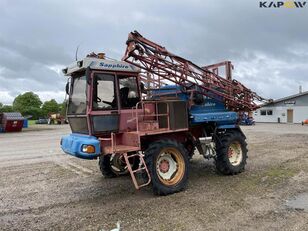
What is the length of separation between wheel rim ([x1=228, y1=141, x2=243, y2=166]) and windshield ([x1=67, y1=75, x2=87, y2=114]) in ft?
14.7

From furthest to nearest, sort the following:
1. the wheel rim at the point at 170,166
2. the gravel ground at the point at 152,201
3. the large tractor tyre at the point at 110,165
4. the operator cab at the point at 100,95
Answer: the large tractor tyre at the point at 110,165, the wheel rim at the point at 170,166, the operator cab at the point at 100,95, the gravel ground at the point at 152,201

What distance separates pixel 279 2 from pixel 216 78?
5729 mm

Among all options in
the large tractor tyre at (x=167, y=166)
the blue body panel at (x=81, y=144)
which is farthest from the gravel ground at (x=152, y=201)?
the blue body panel at (x=81, y=144)

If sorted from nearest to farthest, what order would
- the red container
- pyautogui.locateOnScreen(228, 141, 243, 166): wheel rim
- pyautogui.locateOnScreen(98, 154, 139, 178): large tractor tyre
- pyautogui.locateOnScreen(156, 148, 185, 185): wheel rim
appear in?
pyautogui.locateOnScreen(156, 148, 185, 185): wheel rim, pyautogui.locateOnScreen(98, 154, 139, 178): large tractor tyre, pyautogui.locateOnScreen(228, 141, 243, 166): wheel rim, the red container

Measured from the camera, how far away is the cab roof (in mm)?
7281

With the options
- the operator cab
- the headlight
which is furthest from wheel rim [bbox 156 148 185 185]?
the headlight

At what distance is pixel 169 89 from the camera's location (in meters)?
9.41

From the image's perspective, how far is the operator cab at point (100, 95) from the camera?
24.0 ft

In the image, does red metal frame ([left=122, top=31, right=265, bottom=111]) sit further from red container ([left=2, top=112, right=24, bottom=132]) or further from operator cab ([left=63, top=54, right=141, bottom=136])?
red container ([left=2, top=112, right=24, bottom=132])

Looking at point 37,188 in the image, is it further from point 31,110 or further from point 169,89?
→ point 31,110

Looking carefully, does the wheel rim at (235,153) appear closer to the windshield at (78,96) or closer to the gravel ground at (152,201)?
the gravel ground at (152,201)

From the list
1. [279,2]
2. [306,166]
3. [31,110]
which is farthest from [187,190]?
[31,110]

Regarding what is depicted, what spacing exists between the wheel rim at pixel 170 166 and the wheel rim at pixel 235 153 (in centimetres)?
227

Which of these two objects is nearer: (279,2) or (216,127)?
(216,127)
